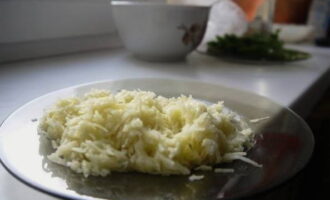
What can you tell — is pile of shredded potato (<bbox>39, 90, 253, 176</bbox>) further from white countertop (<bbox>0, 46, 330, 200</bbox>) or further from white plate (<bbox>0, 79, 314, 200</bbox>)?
white countertop (<bbox>0, 46, 330, 200</bbox>)

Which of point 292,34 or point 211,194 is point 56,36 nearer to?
point 211,194

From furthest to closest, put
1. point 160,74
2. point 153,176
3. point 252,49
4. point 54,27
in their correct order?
point 252,49 → point 54,27 → point 160,74 → point 153,176

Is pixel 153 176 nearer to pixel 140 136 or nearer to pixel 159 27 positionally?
pixel 140 136

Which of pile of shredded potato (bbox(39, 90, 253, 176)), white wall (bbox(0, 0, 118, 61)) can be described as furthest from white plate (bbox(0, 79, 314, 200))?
white wall (bbox(0, 0, 118, 61))

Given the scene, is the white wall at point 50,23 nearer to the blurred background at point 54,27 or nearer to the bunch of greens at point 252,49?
the blurred background at point 54,27

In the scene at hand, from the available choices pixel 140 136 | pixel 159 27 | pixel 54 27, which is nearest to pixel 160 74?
pixel 159 27

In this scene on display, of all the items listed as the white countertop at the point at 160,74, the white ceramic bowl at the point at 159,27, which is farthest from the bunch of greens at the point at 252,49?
the white ceramic bowl at the point at 159,27
